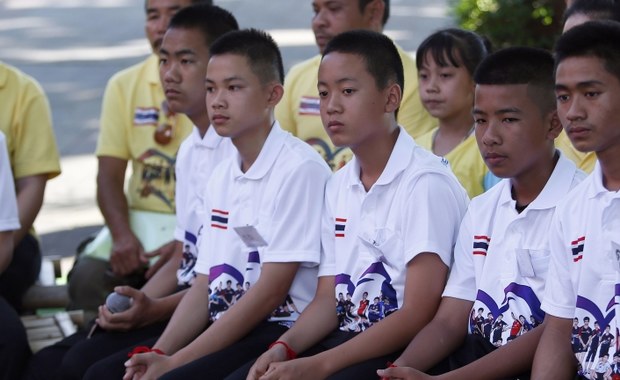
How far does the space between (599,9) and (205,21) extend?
1.60 metres

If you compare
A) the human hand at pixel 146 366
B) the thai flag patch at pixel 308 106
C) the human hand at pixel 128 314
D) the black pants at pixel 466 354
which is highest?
the thai flag patch at pixel 308 106

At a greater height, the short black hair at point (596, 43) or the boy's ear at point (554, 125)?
the short black hair at point (596, 43)

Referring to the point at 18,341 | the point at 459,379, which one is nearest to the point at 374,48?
the point at 459,379

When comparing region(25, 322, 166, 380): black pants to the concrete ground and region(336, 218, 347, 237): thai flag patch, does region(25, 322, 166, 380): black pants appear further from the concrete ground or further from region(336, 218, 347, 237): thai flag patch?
the concrete ground

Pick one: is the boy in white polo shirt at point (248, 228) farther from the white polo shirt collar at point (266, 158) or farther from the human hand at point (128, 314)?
the human hand at point (128, 314)

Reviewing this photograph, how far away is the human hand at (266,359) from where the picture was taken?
370 cm

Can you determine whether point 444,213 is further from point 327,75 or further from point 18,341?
point 18,341

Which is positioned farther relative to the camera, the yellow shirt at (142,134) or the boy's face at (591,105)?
the yellow shirt at (142,134)

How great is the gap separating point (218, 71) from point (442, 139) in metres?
0.95

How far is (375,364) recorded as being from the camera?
3648 mm

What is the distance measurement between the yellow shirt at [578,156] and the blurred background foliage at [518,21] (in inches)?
140

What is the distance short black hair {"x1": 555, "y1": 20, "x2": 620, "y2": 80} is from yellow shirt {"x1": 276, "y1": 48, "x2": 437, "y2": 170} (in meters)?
1.71

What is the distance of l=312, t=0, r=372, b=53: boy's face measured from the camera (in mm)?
5391

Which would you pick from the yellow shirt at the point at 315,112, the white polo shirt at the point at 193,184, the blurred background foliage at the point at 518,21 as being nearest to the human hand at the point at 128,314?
the white polo shirt at the point at 193,184
